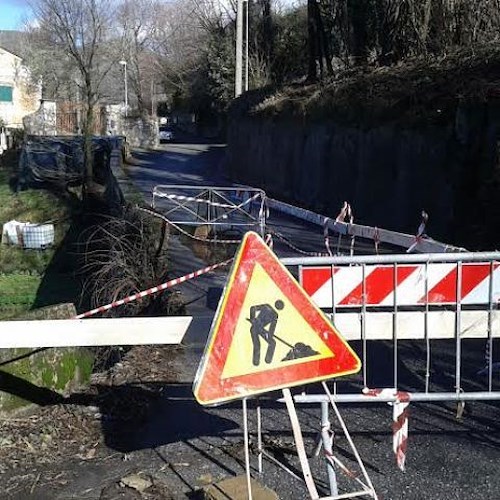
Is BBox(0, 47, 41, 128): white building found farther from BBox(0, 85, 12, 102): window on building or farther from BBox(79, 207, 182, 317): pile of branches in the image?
BBox(79, 207, 182, 317): pile of branches

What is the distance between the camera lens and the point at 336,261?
4.84m

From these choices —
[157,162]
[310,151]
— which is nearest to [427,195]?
[310,151]

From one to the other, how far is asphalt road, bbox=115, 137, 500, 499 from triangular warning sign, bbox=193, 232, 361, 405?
94 cm

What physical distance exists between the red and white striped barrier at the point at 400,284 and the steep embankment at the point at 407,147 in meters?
6.33

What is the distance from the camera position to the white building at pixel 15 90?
7088cm

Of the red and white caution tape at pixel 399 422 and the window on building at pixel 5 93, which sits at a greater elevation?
the window on building at pixel 5 93

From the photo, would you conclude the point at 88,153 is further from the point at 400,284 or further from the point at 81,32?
the point at 400,284

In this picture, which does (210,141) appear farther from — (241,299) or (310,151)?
(241,299)

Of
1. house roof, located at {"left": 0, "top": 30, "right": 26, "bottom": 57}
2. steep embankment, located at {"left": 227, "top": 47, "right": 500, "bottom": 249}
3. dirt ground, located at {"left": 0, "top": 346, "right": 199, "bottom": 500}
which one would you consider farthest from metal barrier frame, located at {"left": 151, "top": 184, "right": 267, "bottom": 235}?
house roof, located at {"left": 0, "top": 30, "right": 26, "bottom": 57}

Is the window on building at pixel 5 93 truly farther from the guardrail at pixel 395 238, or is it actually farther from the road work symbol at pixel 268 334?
the road work symbol at pixel 268 334

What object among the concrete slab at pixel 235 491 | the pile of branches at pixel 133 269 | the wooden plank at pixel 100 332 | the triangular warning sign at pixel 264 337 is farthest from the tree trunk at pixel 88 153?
the triangular warning sign at pixel 264 337

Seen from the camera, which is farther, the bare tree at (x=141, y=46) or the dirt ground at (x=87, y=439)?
the bare tree at (x=141, y=46)

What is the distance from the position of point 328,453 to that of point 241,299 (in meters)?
1.08

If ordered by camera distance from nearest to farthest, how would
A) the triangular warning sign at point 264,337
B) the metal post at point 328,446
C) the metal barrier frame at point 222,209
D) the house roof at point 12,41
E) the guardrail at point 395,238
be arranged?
the triangular warning sign at point 264,337
the metal post at point 328,446
the guardrail at point 395,238
the metal barrier frame at point 222,209
the house roof at point 12,41
